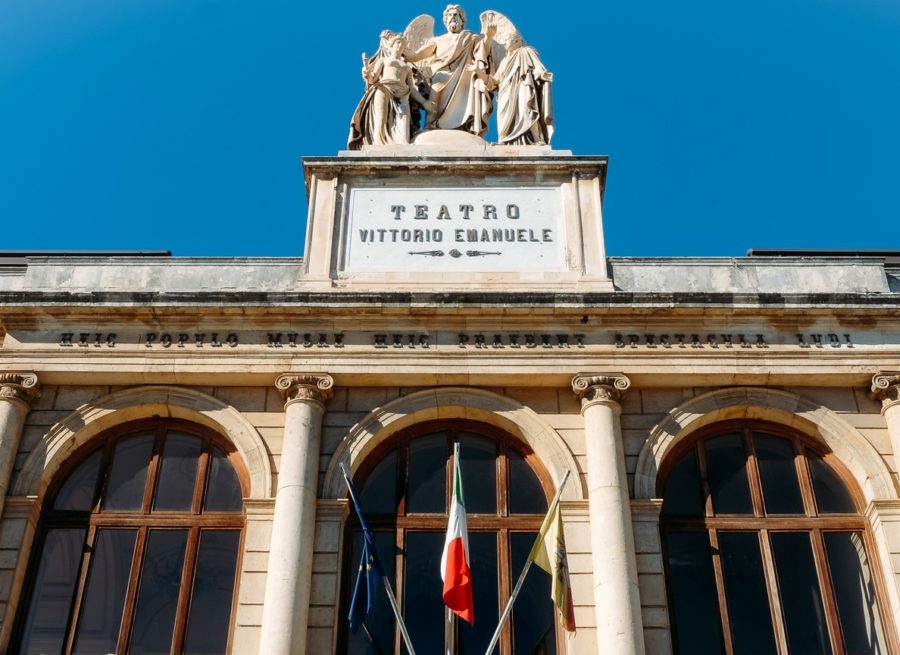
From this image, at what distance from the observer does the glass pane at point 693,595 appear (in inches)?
580

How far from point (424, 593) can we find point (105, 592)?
4.15 meters

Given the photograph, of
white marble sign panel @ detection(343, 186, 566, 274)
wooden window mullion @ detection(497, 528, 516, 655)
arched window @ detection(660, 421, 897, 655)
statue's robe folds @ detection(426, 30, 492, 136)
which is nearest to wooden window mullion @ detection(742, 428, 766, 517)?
arched window @ detection(660, 421, 897, 655)

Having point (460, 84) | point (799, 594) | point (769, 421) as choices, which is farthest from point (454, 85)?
point (799, 594)

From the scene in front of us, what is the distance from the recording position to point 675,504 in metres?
15.9

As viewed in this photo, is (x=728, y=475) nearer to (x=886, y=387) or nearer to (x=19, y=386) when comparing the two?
(x=886, y=387)

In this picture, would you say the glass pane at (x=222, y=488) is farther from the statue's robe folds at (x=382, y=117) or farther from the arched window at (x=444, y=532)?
the statue's robe folds at (x=382, y=117)

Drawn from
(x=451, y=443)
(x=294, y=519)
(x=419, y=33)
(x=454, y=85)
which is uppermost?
(x=419, y=33)

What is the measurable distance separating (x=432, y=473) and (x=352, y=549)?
60.9 inches

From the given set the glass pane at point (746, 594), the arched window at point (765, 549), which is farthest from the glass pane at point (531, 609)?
the glass pane at point (746, 594)

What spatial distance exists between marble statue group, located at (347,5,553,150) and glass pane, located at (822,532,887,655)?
813 centimetres

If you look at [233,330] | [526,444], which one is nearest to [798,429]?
[526,444]

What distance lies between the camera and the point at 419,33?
69.9ft

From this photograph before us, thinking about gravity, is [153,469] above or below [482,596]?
above

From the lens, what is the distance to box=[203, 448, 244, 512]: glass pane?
15.9 m
